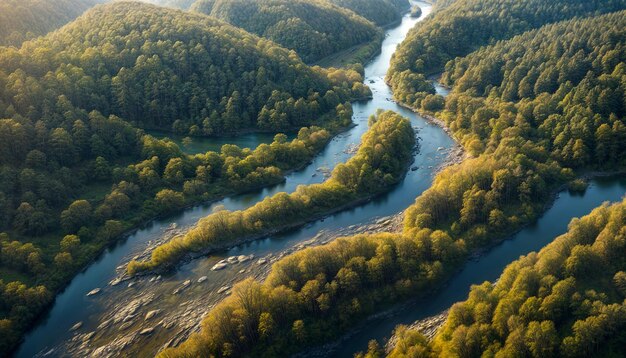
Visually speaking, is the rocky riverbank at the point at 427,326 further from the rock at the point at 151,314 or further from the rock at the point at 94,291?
the rock at the point at 94,291

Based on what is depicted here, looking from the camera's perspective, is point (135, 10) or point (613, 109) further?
point (135, 10)

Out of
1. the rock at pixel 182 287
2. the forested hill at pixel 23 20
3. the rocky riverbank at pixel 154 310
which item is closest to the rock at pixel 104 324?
the rocky riverbank at pixel 154 310

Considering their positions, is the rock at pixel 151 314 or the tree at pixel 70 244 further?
the tree at pixel 70 244

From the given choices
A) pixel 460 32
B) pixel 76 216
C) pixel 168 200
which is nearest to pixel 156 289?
pixel 76 216

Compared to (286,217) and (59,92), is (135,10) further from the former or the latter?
(286,217)

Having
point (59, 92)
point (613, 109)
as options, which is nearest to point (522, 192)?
point (613, 109)

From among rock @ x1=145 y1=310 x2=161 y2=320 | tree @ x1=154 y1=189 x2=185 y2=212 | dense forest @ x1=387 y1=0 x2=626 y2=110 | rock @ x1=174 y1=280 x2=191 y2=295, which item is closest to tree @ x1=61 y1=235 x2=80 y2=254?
tree @ x1=154 y1=189 x2=185 y2=212
